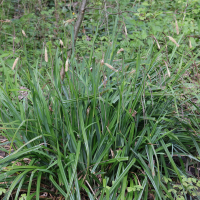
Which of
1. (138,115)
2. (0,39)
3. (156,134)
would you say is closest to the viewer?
(156,134)

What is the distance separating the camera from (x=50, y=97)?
6.37 feet

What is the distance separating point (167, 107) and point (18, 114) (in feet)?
4.47

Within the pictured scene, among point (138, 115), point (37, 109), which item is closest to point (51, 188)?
point (37, 109)

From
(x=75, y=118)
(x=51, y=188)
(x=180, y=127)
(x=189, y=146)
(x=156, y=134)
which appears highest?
(x=75, y=118)

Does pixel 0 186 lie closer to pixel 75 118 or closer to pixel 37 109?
pixel 37 109

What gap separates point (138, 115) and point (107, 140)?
376mm

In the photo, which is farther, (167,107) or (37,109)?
(167,107)

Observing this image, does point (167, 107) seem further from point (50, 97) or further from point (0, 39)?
point (0, 39)

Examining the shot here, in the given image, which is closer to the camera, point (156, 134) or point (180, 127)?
point (156, 134)

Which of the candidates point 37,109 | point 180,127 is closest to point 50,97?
point 37,109

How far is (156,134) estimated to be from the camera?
5.74 ft

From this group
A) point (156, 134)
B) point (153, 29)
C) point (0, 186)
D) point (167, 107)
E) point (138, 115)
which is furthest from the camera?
point (153, 29)

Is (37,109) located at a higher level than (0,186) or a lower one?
higher

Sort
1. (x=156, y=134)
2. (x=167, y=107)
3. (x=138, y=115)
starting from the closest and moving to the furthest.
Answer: (x=156, y=134), (x=138, y=115), (x=167, y=107)
